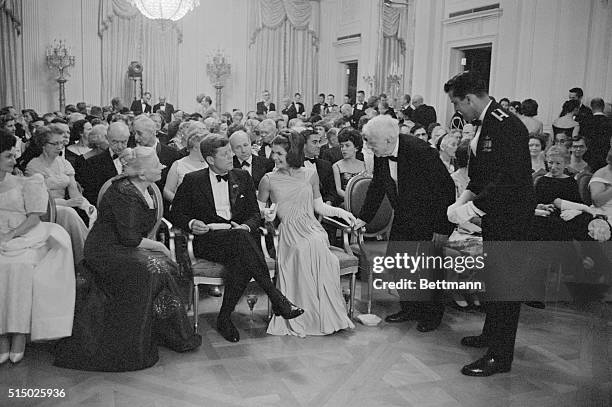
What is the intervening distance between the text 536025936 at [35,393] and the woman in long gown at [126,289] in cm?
30

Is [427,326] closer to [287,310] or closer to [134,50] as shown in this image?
[287,310]

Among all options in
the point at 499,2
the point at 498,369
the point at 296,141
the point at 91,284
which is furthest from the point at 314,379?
the point at 499,2

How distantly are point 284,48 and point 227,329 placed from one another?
1493 centimetres

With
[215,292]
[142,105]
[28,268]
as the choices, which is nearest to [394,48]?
[142,105]

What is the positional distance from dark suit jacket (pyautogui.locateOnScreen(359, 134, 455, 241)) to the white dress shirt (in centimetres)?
109

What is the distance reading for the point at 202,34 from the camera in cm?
1697

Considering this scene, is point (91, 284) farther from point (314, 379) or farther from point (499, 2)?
point (499, 2)

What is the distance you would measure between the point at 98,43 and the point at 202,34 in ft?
9.49

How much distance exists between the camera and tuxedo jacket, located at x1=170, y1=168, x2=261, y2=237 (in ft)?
13.7

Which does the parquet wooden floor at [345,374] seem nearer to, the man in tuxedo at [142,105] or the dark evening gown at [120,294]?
the dark evening gown at [120,294]

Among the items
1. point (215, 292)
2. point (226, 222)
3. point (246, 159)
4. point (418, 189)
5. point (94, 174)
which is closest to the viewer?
point (418, 189)

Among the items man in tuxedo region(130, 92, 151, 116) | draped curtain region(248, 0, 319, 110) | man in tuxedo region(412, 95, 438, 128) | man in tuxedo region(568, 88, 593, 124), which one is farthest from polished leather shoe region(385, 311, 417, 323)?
draped curtain region(248, 0, 319, 110)

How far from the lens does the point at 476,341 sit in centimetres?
398

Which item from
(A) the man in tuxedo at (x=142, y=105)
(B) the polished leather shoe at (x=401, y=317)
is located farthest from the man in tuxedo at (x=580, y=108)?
(A) the man in tuxedo at (x=142, y=105)
